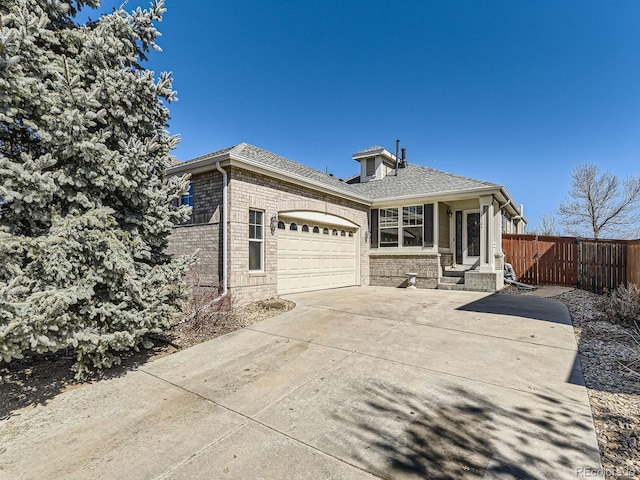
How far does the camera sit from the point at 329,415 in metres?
3.06

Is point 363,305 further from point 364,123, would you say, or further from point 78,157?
point 364,123

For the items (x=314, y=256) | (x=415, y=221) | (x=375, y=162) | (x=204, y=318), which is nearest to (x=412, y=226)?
(x=415, y=221)

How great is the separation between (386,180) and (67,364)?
13262mm

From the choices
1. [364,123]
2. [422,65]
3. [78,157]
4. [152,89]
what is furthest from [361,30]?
[78,157]

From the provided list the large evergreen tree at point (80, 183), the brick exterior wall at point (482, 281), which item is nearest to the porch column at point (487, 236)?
the brick exterior wall at point (482, 281)

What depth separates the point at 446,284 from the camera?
1148 centimetres

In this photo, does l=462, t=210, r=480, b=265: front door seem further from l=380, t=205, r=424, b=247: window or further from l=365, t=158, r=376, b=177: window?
l=365, t=158, r=376, b=177: window

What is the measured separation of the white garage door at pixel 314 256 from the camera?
9.48m

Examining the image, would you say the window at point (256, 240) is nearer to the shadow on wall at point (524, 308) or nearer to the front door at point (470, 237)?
the shadow on wall at point (524, 308)

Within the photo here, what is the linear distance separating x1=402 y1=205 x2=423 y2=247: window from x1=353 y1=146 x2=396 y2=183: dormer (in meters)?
3.40

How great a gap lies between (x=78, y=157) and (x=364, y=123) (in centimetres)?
1555

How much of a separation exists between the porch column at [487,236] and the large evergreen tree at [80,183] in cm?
1027

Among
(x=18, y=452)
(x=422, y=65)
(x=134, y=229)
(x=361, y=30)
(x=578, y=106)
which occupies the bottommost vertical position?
(x=18, y=452)

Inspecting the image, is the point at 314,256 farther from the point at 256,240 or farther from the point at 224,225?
the point at 224,225
